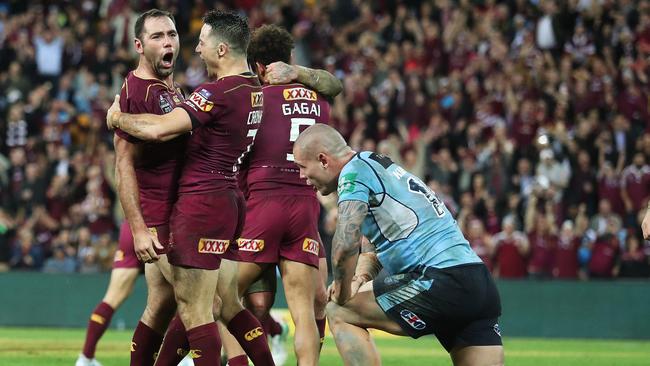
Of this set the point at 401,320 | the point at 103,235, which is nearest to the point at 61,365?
the point at 401,320

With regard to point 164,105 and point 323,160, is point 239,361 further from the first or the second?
point 164,105

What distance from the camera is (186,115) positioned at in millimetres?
7801

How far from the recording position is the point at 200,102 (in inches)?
310

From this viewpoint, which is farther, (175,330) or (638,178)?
(638,178)

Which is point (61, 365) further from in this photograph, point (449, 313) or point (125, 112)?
point (449, 313)

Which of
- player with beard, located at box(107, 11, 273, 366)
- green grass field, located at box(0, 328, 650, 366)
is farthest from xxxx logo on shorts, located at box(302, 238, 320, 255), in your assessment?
green grass field, located at box(0, 328, 650, 366)

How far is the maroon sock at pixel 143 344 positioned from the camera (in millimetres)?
8430

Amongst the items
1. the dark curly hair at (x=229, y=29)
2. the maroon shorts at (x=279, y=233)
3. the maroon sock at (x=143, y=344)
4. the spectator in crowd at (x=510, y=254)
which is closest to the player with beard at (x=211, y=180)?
the dark curly hair at (x=229, y=29)

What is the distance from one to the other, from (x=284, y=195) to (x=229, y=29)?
5.55 feet

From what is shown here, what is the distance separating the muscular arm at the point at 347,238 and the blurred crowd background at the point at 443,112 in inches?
416

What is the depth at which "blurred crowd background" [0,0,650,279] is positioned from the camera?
19.9 meters

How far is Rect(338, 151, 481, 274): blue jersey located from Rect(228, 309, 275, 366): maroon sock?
125cm

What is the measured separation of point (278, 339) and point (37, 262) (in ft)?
33.5

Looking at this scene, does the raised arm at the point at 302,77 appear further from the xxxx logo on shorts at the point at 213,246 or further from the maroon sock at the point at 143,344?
the maroon sock at the point at 143,344
